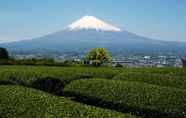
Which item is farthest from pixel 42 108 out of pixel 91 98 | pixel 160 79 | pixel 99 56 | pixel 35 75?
pixel 99 56

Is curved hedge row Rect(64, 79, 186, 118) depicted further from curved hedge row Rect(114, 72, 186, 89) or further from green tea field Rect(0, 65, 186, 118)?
curved hedge row Rect(114, 72, 186, 89)

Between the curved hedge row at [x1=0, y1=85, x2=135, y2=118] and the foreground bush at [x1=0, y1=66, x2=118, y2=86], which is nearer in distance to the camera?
the curved hedge row at [x1=0, y1=85, x2=135, y2=118]

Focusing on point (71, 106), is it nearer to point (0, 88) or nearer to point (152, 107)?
point (152, 107)

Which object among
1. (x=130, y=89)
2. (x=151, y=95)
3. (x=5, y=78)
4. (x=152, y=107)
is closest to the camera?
(x=152, y=107)

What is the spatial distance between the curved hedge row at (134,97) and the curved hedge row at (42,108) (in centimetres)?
198

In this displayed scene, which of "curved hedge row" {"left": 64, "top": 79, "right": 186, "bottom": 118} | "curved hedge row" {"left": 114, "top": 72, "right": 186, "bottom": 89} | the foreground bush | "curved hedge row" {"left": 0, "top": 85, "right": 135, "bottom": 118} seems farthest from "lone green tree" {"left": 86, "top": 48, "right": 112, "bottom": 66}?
"curved hedge row" {"left": 0, "top": 85, "right": 135, "bottom": 118}

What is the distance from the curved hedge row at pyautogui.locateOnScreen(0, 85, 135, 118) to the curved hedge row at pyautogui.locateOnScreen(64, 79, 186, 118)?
1982 millimetres

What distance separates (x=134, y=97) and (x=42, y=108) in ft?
10.4

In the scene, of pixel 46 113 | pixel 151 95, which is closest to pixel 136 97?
pixel 151 95

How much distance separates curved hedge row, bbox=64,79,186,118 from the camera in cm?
941

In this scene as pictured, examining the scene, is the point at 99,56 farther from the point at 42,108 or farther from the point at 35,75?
the point at 42,108

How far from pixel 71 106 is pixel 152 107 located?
2471 millimetres

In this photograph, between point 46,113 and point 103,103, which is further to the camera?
point 103,103

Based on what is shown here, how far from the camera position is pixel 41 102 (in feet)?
29.0
